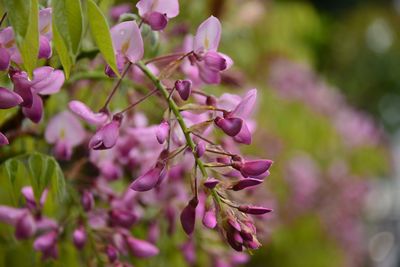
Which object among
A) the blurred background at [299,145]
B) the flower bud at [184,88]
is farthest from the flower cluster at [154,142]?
the blurred background at [299,145]

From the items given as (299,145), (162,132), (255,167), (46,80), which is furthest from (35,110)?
(299,145)

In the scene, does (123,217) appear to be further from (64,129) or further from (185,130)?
(185,130)

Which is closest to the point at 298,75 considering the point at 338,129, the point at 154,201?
the point at 338,129

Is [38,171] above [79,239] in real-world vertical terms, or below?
above

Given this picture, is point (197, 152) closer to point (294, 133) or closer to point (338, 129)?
point (294, 133)

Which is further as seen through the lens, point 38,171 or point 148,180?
point 38,171

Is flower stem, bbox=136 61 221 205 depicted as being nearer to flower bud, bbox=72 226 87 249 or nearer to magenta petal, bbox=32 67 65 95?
magenta petal, bbox=32 67 65 95

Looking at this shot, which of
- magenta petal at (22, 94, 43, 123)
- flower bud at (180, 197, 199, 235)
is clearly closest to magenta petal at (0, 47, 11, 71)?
magenta petal at (22, 94, 43, 123)

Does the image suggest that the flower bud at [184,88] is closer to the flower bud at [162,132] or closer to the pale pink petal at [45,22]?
the flower bud at [162,132]
